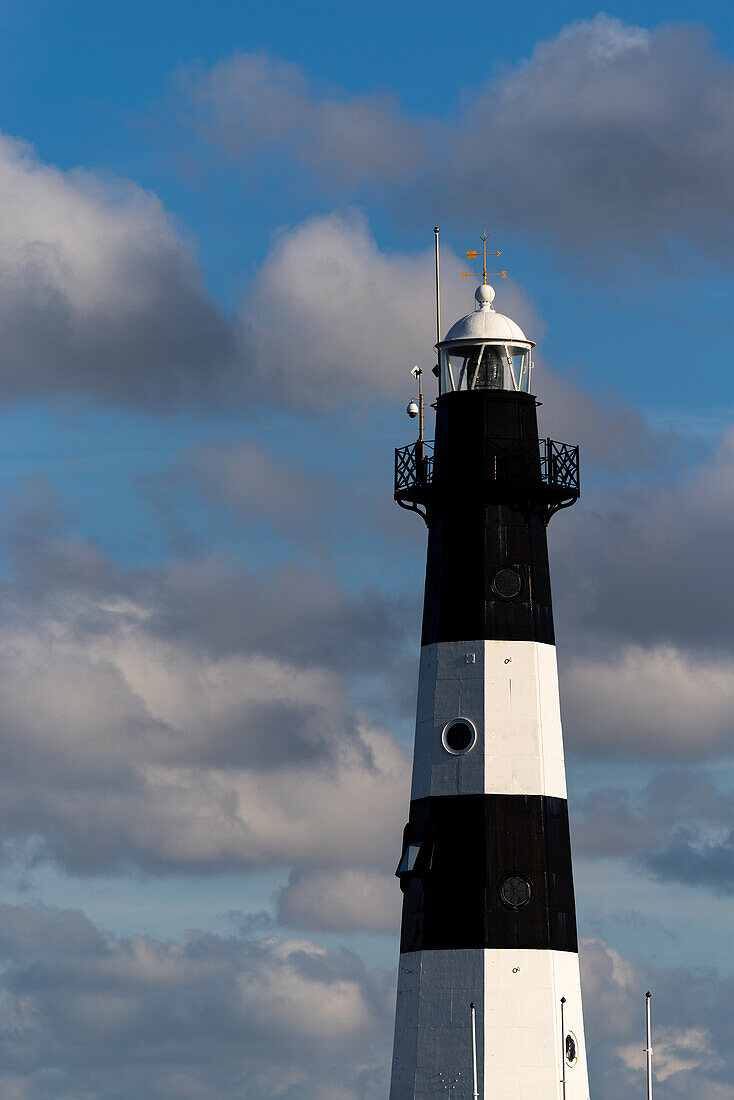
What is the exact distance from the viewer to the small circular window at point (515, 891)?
75750mm

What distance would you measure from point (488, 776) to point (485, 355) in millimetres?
11534

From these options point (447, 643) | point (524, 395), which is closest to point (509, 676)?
point (447, 643)

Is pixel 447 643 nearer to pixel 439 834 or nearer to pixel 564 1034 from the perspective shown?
pixel 439 834

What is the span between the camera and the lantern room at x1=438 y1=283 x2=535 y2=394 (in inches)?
3113

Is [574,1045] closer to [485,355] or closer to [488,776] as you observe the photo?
[488,776]

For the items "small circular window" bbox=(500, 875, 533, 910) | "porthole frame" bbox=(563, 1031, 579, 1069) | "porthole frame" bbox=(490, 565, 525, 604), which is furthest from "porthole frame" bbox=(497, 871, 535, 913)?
"porthole frame" bbox=(490, 565, 525, 604)

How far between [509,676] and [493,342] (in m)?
9.15

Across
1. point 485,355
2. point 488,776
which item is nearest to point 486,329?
point 485,355

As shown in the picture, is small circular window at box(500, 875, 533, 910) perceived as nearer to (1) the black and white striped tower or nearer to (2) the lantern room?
(1) the black and white striped tower

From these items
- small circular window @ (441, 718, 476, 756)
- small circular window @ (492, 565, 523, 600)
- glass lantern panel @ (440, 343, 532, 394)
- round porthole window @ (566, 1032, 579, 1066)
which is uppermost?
glass lantern panel @ (440, 343, 532, 394)

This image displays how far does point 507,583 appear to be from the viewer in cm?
7725

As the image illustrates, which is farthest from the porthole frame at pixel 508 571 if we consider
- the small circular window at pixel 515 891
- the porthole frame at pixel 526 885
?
the small circular window at pixel 515 891

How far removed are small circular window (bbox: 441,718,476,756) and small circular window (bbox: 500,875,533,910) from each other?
140 inches

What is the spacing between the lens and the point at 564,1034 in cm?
7519
